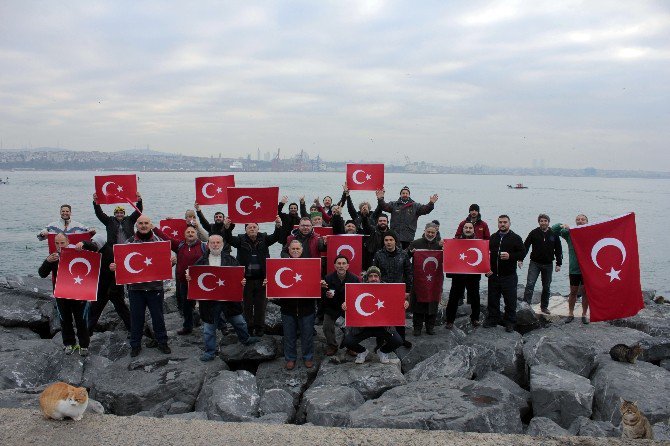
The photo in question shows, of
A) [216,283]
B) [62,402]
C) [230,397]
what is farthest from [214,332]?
[62,402]

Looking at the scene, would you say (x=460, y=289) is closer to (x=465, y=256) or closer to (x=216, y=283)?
(x=465, y=256)

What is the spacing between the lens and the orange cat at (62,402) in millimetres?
4320

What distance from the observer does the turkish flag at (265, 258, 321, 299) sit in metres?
7.63

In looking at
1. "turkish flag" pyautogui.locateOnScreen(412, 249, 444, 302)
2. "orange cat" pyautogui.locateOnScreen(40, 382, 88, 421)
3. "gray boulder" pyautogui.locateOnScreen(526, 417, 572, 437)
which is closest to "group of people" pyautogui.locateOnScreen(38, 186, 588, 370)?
"turkish flag" pyautogui.locateOnScreen(412, 249, 444, 302)

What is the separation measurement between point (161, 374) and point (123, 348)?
1.47 m

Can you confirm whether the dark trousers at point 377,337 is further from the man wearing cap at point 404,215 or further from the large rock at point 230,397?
the man wearing cap at point 404,215

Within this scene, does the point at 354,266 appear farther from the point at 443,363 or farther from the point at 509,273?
the point at 509,273

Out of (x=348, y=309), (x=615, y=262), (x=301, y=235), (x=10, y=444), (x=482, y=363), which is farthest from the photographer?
(x=301, y=235)

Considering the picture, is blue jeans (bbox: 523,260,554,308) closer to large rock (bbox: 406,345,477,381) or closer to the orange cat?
large rock (bbox: 406,345,477,381)

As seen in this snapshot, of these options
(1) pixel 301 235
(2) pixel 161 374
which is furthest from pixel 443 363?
(2) pixel 161 374

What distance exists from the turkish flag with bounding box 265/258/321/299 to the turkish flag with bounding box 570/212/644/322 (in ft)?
12.0

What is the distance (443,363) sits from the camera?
7.60 metres

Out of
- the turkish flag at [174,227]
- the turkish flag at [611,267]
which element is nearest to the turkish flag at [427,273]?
the turkish flag at [611,267]

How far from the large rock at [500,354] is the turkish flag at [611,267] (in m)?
2.13
